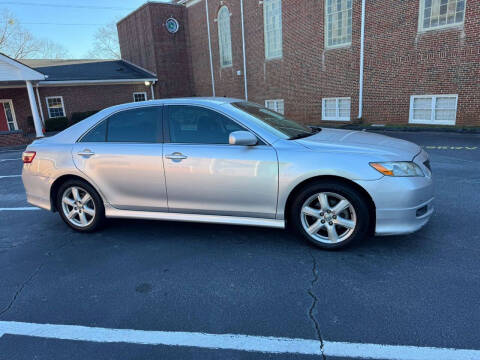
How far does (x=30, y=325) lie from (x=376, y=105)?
15.0m

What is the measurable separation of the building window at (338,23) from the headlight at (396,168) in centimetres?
1387

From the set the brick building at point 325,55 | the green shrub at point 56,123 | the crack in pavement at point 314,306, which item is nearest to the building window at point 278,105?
the brick building at point 325,55

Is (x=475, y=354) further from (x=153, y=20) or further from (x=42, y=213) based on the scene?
(x=153, y=20)

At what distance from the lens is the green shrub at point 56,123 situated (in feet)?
70.5

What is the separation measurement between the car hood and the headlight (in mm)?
67

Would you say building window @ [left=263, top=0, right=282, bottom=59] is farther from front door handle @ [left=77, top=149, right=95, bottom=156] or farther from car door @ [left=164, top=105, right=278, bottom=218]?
front door handle @ [left=77, top=149, right=95, bottom=156]

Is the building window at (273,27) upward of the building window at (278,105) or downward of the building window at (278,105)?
upward

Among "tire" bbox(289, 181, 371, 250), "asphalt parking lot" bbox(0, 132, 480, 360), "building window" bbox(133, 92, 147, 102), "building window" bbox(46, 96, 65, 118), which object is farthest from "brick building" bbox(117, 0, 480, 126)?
"tire" bbox(289, 181, 371, 250)

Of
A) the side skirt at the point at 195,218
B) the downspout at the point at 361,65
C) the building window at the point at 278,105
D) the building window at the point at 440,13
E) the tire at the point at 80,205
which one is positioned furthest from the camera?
the building window at the point at 278,105

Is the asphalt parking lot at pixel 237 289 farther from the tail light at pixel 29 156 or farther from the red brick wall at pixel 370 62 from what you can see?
the red brick wall at pixel 370 62

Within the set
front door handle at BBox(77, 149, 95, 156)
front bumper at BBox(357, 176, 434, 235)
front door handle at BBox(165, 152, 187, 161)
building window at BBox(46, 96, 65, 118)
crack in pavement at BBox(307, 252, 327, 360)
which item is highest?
building window at BBox(46, 96, 65, 118)

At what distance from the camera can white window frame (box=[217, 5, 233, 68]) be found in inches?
900

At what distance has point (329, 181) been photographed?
3471mm

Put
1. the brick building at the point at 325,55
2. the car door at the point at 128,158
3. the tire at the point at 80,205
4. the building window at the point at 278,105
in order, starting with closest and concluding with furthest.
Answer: the car door at the point at 128,158 → the tire at the point at 80,205 → the brick building at the point at 325,55 → the building window at the point at 278,105
